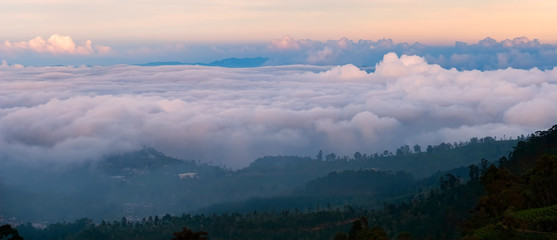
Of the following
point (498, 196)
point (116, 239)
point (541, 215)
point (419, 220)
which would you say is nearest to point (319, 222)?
point (419, 220)

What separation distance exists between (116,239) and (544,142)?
4719 inches

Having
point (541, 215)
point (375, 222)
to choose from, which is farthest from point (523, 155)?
point (541, 215)

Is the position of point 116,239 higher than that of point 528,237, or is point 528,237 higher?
point 528,237

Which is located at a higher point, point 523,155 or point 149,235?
point 523,155

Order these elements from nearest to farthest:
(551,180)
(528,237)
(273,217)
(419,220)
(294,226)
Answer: (528,237) → (551,180) → (419,220) → (294,226) → (273,217)

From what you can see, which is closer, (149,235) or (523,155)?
(523,155)

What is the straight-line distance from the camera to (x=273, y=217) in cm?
19325

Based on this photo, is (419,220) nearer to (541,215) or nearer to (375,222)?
(375,222)

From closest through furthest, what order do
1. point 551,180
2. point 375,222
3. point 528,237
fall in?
point 528,237 → point 551,180 → point 375,222

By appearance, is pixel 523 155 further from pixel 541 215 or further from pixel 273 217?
pixel 541 215

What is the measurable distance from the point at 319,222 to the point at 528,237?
14625 cm

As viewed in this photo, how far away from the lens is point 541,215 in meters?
35.4

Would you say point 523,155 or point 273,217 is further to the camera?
point 273,217

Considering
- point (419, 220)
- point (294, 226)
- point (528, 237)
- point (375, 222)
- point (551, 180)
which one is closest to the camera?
point (528, 237)
